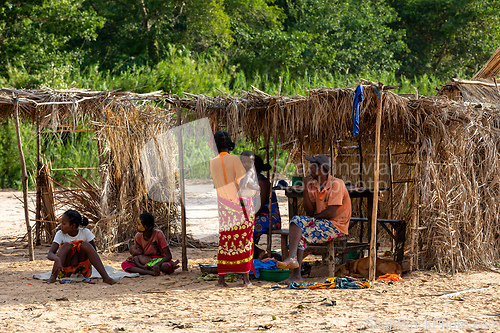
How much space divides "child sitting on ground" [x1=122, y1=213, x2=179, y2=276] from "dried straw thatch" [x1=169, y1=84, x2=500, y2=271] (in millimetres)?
1583

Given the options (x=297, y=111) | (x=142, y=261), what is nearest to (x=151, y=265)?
(x=142, y=261)

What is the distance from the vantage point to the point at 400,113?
238 inches

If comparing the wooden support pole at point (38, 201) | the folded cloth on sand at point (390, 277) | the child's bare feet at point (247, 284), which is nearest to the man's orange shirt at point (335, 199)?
the folded cloth on sand at point (390, 277)

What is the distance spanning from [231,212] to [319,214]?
1.01 meters

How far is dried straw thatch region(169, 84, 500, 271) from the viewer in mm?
5992

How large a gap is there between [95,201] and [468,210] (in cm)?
509

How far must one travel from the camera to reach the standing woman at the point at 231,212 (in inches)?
205

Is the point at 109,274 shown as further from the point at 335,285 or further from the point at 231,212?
the point at 335,285

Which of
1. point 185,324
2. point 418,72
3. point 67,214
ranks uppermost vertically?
point 418,72

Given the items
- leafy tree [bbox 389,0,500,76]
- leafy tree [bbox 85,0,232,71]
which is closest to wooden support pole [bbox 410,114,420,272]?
leafy tree [bbox 85,0,232,71]

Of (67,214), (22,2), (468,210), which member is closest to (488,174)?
(468,210)

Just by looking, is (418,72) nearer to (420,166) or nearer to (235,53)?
(235,53)

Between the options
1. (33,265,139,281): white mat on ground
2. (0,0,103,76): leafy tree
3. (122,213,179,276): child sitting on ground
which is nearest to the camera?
(33,265,139,281): white mat on ground

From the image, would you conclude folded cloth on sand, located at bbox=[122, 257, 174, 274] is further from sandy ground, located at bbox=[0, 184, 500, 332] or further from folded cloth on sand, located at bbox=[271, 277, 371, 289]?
A: folded cloth on sand, located at bbox=[271, 277, 371, 289]
